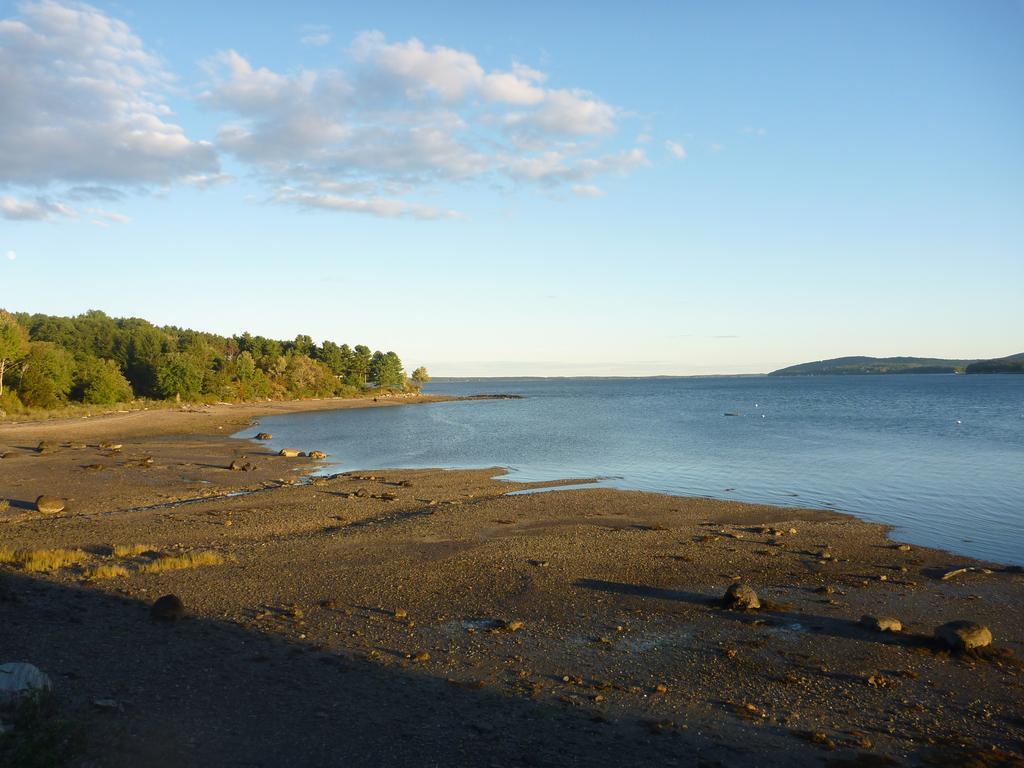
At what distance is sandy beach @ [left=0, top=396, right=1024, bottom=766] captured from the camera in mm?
9102

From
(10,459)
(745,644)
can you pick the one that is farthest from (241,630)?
(10,459)

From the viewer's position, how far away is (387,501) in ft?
92.3

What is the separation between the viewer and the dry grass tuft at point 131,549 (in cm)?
1797

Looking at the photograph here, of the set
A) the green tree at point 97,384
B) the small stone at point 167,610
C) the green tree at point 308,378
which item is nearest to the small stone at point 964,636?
the small stone at point 167,610

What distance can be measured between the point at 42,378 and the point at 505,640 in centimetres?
7694

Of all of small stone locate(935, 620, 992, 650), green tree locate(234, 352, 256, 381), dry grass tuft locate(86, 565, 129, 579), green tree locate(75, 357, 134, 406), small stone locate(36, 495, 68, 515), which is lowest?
small stone locate(36, 495, 68, 515)

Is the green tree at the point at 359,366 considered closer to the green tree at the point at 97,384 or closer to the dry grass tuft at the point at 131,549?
the green tree at the point at 97,384

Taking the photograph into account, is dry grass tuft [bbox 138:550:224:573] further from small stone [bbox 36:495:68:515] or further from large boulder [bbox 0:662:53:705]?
small stone [bbox 36:495:68:515]

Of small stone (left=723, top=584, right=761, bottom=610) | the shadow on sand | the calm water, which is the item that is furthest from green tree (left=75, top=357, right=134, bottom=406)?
small stone (left=723, top=584, right=761, bottom=610)

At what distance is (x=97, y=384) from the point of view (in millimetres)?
79625

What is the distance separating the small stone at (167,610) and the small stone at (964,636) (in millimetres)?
14467

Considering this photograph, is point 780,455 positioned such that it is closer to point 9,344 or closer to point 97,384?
point 9,344

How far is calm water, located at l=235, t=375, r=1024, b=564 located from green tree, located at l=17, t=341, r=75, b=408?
70.7 ft

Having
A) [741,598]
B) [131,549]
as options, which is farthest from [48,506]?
[741,598]
